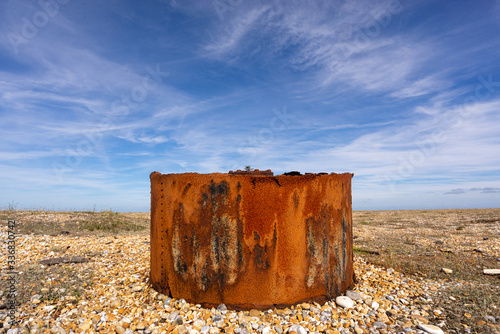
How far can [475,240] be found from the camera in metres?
Result: 9.94

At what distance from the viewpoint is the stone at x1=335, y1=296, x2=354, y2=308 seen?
443 cm

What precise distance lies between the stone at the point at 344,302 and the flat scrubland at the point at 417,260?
1219 millimetres

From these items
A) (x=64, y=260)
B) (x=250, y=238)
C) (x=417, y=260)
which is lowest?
(x=417, y=260)

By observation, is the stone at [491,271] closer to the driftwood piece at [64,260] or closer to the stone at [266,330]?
the stone at [266,330]

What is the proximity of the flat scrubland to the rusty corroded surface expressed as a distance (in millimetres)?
1879

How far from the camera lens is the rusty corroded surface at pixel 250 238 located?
4.11 metres

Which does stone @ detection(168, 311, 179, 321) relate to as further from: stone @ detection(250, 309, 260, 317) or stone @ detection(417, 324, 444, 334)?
stone @ detection(417, 324, 444, 334)

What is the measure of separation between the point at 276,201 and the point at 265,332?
161 cm

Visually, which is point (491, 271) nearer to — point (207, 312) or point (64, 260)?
point (207, 312)

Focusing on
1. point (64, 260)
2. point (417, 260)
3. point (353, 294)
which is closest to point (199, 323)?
point (353, 294)

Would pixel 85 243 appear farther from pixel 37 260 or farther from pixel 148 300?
pixel 148 300

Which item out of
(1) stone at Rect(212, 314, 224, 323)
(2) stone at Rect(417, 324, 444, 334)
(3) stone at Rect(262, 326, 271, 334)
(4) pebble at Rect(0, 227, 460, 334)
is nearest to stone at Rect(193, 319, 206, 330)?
(4) pebble at Rect(0, 227, 460, 334)

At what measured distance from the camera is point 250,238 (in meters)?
4.09

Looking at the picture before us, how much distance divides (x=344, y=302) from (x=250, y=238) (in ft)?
5.76
